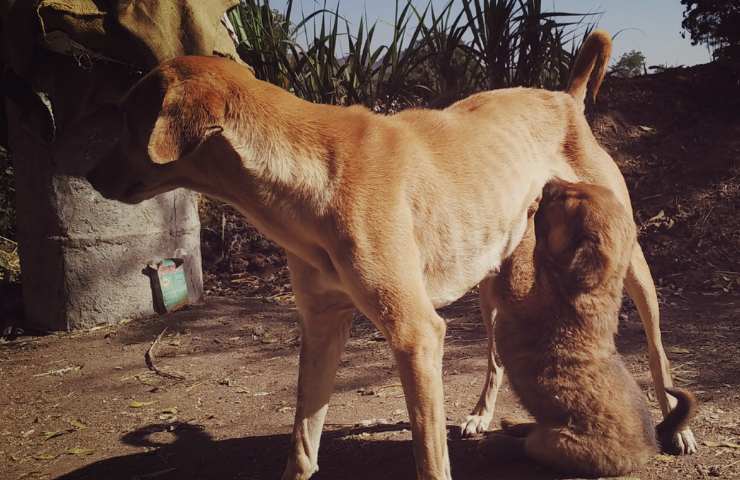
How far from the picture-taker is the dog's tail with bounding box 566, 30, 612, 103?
3.91 meters

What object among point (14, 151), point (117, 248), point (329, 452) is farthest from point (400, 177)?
point (14, 151)

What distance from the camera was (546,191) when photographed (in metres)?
3.26

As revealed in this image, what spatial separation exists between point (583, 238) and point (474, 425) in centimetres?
117

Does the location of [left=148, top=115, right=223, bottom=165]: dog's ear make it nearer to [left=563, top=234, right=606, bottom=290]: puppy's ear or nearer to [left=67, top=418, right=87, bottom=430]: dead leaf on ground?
[left=563, top=234, right=606, bottom=290]: puppy's ear

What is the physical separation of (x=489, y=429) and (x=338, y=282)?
1.49 meters

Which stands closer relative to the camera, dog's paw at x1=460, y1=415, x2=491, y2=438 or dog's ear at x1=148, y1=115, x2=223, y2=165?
dog's ear at x1=148, y1=115, x2=223, y2=165

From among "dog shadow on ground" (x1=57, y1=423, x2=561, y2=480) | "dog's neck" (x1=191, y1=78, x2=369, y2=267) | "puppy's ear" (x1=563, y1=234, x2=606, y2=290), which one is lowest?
"dog shadow on ground" (x1=57, y1=423, x2=561, y2=480)

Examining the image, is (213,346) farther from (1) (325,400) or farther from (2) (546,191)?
(2) (546,191)

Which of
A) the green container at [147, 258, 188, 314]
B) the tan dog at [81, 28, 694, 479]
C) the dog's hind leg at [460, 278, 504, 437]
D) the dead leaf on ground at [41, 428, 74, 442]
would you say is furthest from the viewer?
the green container at [147, 258, 188, 314]

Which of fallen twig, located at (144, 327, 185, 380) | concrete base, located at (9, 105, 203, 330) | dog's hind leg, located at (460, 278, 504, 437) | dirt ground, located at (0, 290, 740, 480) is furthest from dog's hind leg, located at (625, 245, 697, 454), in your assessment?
concrete base, located at (9, 105, 203, 330)

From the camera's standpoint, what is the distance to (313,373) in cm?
309

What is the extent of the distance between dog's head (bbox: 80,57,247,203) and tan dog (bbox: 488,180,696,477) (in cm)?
150

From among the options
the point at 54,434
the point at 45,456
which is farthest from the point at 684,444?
the point at 54,434

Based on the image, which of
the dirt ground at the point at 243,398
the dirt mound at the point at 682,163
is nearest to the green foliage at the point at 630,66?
the dirt mound at the point at 682,163
